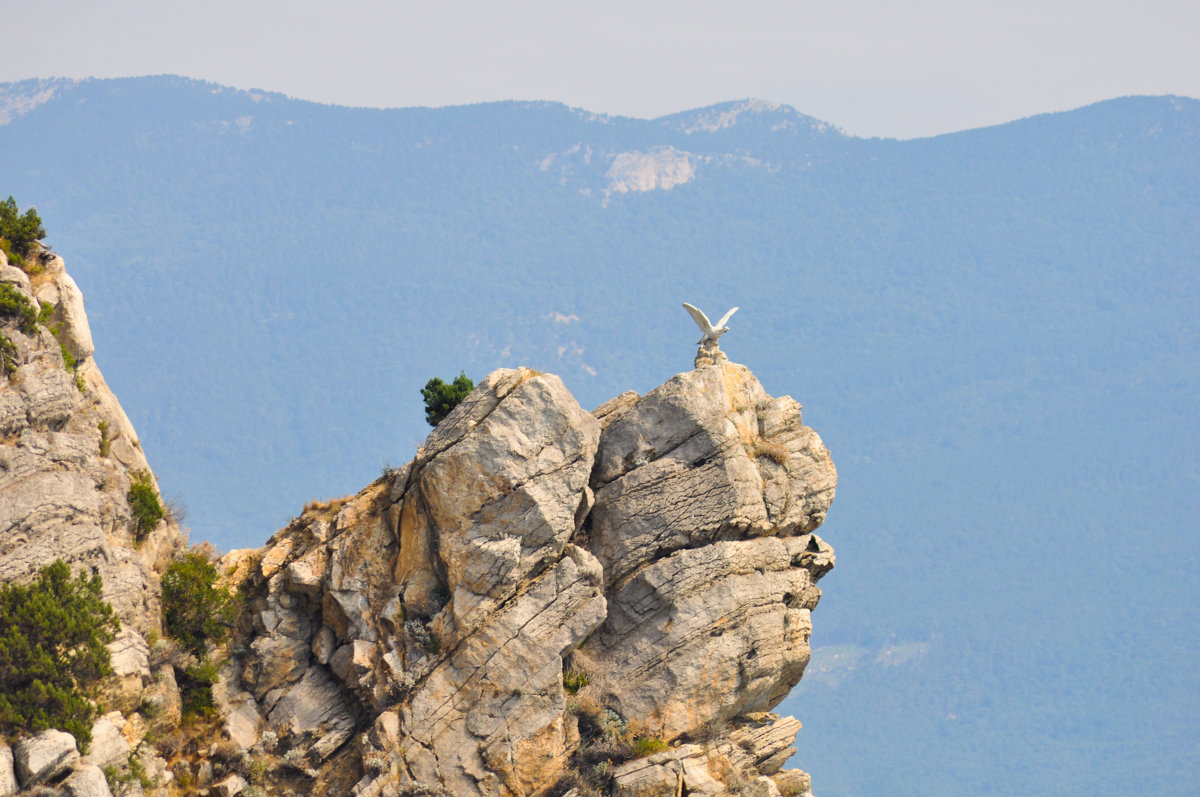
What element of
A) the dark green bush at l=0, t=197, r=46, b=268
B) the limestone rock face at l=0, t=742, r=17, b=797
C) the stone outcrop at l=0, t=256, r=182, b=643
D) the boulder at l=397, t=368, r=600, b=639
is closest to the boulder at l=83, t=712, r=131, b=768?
the stone outcrop at l=0, t=256, r=182, b=643

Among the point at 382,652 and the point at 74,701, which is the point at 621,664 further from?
the point at 74,701

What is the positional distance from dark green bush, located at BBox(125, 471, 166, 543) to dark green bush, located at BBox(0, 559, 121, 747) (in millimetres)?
5119

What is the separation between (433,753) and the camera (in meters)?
46.3

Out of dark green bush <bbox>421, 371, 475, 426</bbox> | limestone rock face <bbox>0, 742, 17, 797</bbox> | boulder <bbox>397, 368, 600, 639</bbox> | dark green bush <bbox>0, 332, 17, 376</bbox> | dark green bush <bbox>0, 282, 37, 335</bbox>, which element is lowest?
limestone rock face <bbox>0, 742, 17, 797</bbox>

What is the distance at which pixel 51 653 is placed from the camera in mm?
42844

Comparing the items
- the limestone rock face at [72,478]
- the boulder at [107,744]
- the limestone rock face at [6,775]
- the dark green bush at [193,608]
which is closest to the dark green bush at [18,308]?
the limestone rock face at [72,478]

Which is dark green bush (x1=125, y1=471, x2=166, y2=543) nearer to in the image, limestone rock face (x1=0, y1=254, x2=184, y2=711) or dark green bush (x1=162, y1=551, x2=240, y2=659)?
limestone rock face (x1=0, y1=254, x2=184, y2=711)

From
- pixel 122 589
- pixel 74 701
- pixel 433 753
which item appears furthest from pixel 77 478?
pixel 433 753

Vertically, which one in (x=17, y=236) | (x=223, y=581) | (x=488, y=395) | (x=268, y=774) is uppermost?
(x=17, y=236)

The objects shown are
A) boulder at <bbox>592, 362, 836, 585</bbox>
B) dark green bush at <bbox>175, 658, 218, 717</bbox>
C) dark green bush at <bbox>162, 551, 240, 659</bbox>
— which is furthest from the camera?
boulder at <bbox>592, 362, 836, 585</bbox>

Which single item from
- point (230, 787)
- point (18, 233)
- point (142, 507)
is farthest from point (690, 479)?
point (18, 233)

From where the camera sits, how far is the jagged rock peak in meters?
47.2

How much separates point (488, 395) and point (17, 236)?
57.4 ft

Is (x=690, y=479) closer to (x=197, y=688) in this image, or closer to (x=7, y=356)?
(x=197, y=688)
